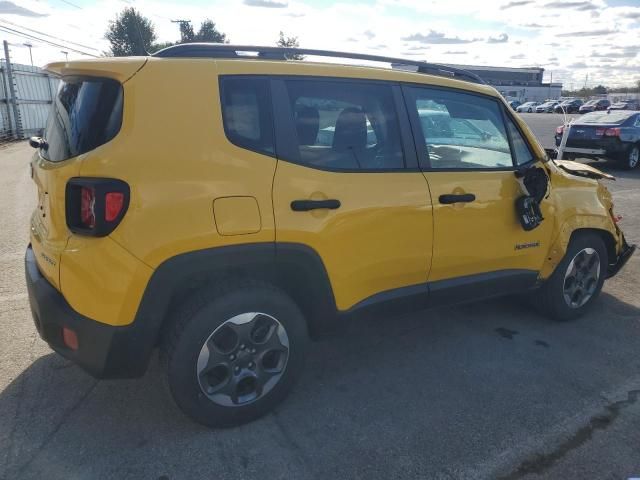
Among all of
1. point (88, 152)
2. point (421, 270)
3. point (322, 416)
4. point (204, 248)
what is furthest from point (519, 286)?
point (88, 152)

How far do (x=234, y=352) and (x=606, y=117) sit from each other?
14.0 metres

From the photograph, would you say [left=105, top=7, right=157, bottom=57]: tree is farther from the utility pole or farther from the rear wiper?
the rear wiper

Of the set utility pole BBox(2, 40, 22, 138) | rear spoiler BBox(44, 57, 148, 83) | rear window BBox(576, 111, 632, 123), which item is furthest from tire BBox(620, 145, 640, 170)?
utility pole BBox(2, 40, 22, 138)

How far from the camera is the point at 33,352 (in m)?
3.48

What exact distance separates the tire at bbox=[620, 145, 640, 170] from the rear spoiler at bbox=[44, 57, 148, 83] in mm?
13405

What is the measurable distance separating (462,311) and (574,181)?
1.34 m

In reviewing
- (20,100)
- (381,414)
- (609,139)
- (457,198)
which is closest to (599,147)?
(609,139)

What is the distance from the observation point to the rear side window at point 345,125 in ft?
9.20

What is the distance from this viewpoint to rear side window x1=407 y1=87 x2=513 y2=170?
3.26 meters

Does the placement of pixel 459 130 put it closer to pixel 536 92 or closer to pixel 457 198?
pixel 457 198

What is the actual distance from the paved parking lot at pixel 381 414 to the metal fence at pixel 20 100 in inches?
713

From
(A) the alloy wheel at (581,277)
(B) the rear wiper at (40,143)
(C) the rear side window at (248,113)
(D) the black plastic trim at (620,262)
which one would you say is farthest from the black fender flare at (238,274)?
(D) the black plastic trim at (620,262)

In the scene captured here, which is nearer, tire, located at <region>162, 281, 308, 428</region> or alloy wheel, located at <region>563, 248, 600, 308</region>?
tire, located at <region>162, 281, 308, 428</region>

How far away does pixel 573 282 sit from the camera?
13.8 feet
